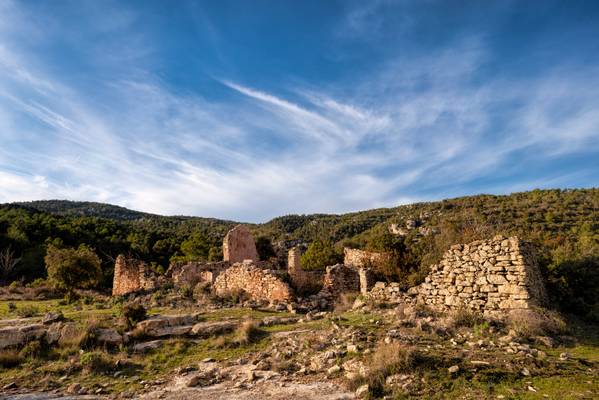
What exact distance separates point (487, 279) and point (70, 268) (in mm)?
19163

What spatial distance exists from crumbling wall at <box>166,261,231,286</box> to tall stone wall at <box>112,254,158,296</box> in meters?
1.00

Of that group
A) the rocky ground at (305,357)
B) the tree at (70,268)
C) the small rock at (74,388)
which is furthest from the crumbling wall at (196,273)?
the small rock at (74,388)

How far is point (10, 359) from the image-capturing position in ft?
27.3

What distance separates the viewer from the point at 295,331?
9.14m

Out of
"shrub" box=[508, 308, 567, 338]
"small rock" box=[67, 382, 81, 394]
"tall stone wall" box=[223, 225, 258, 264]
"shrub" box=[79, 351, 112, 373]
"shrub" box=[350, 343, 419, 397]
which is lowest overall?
"small rock" box=[67, 382, 81, 394]

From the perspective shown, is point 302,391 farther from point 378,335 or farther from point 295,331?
point 295,331

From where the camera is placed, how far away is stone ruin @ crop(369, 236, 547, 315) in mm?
8844

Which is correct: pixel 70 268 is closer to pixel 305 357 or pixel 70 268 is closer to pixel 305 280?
pixel 305 280

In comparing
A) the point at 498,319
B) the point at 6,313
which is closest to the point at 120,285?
the point at 6,313

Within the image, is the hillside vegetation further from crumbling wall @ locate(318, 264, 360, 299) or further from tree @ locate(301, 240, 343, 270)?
tree @ locate(301, 240, 343, 270)

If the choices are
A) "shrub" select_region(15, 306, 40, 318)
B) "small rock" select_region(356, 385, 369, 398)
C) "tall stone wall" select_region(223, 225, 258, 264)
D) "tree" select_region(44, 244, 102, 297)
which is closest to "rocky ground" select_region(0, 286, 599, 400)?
"small rock" select_region(356, 385, 369, 398)

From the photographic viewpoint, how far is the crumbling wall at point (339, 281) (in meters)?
14.6

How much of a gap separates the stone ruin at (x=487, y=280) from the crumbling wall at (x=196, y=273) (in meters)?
10.2

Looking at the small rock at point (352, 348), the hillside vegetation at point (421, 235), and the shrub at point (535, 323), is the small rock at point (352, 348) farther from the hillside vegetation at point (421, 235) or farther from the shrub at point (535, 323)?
the hillside vegetation at point (421, 235)
